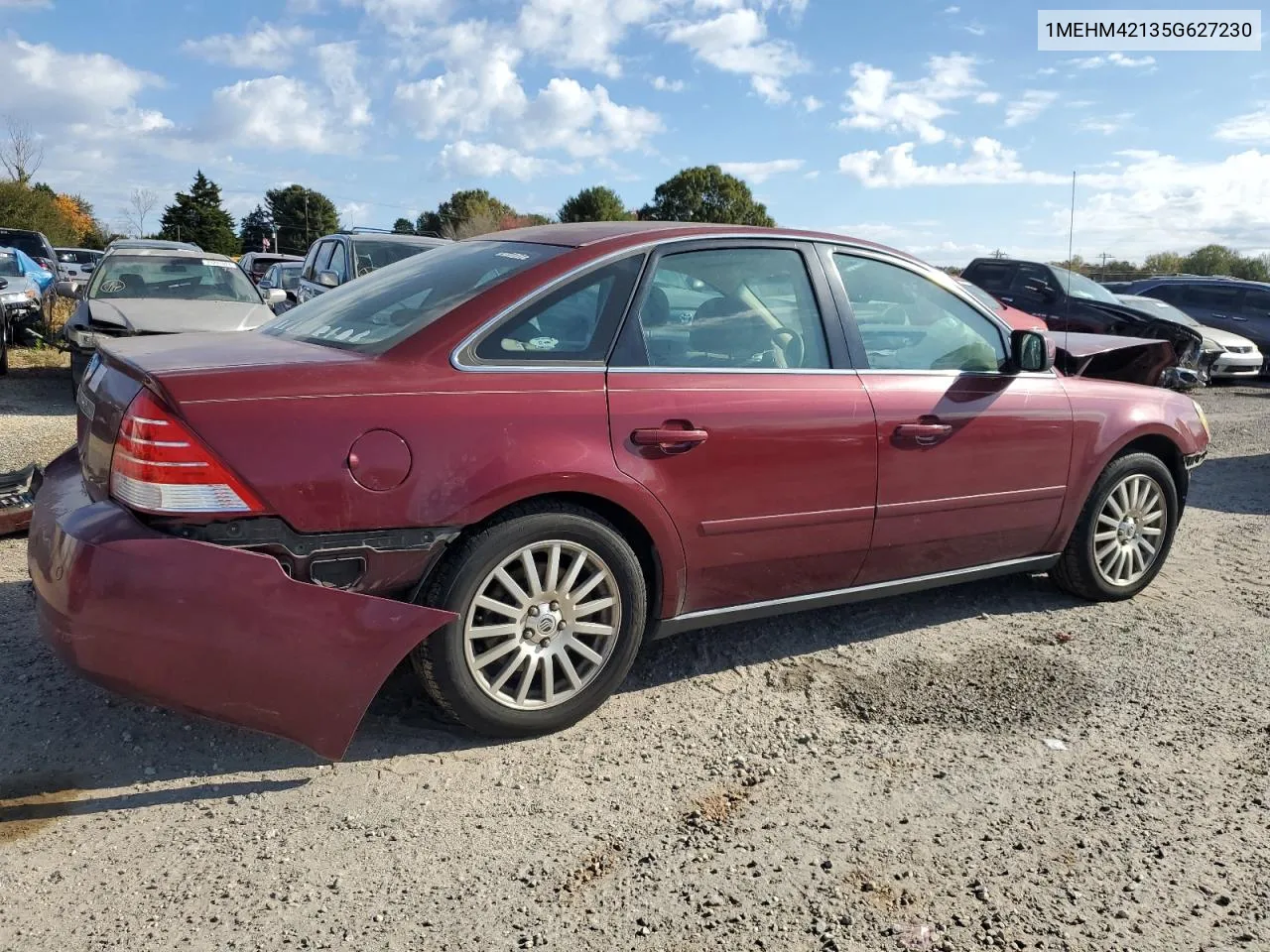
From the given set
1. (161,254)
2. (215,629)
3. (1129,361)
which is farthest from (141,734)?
(161,254)

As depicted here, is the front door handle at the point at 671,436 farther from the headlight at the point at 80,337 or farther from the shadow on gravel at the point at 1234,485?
the headlight at the point at 80,337

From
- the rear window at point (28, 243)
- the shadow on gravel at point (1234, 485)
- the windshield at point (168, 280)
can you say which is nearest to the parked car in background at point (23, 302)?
the windshield at point (168, 280)

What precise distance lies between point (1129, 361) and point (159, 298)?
27.1ft

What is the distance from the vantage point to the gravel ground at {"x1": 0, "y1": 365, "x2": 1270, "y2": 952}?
235cm

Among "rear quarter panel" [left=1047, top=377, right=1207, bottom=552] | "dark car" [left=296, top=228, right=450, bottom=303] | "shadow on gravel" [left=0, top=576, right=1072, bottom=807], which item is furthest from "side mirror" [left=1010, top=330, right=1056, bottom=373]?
"dark car" [left=296, top=228, right=450, bottom=303]

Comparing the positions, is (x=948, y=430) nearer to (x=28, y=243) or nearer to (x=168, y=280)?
(x=168, y=280)

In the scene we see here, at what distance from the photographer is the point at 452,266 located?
11.8 feet

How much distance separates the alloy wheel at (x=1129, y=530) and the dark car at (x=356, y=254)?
7.34 metres

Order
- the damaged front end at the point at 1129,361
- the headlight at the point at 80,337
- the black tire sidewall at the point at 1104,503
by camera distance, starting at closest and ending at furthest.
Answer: the black tire sidewall at the point at 1104,503
the damaged front end at the point at 1129,361
the headlight at the point at 80,337

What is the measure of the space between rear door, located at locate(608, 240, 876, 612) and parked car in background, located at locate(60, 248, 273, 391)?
6089 mm

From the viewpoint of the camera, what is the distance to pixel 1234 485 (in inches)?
307

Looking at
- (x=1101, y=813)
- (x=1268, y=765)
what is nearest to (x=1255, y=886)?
(x=1101, y=813)

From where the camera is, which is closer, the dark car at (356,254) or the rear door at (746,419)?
the rear door at (746,419)

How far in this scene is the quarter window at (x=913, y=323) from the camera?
3887mm
